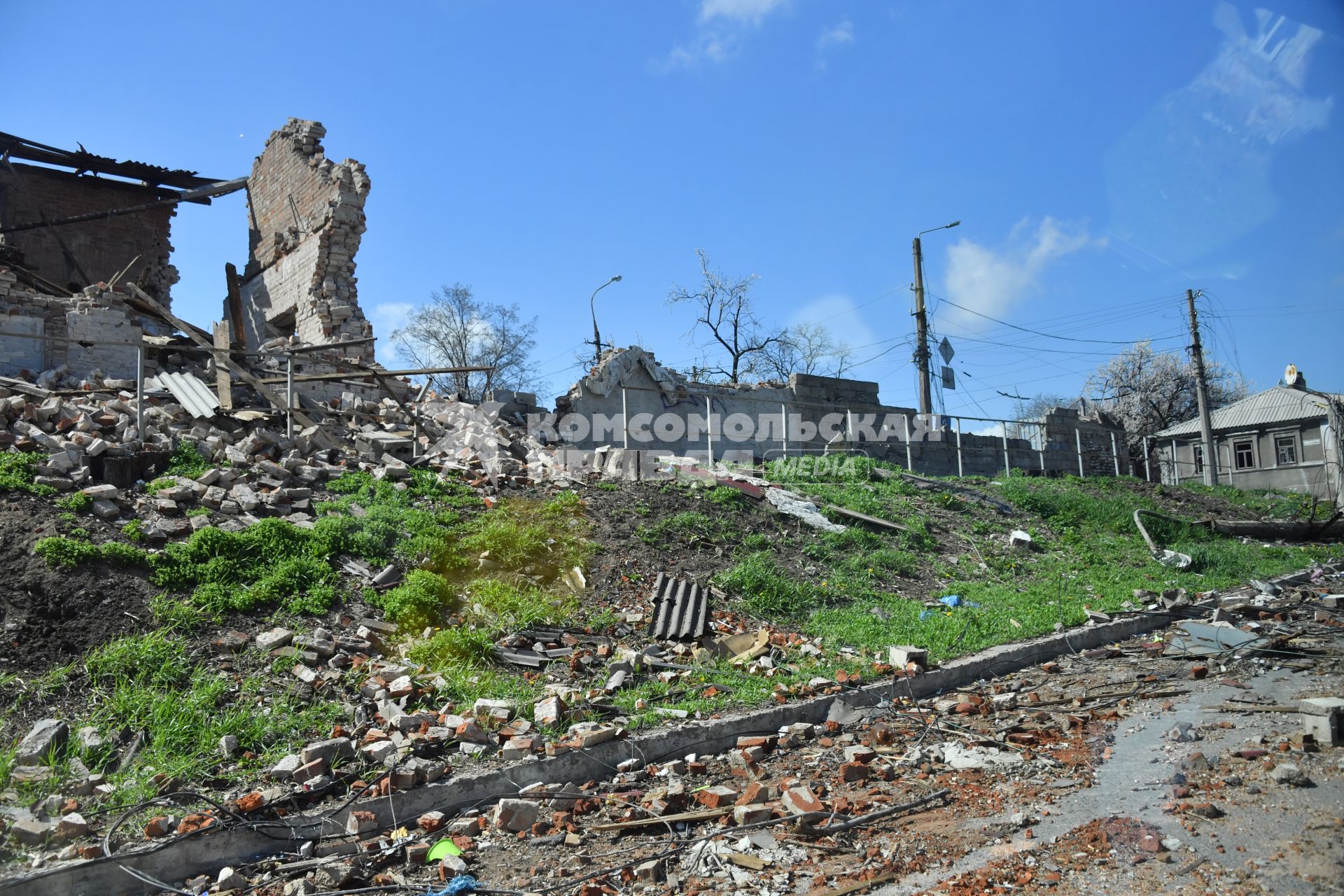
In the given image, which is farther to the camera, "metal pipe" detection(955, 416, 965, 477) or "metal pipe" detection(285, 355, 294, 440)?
"metal pipe" detection(955, 416, 965, 477)

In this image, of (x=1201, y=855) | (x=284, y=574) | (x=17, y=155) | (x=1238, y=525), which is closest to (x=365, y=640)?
(x=284, y=574)

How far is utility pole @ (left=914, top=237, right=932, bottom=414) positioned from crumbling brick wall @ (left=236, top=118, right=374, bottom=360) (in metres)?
14.1

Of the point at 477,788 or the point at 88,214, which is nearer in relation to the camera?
the point at 477,788

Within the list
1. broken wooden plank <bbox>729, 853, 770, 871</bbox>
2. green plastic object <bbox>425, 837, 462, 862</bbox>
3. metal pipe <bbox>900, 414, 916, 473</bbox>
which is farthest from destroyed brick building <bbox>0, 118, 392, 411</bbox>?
metal pipe <bbox>900, 414, 916, 473</bbox>

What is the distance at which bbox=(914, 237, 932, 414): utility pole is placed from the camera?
71.3ft

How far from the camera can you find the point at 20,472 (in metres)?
7.77

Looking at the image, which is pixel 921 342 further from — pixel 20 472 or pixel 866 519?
pixel 20 472

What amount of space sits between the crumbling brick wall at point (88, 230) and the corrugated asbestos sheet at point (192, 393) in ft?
34.6

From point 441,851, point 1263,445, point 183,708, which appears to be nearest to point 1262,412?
point 1263,445

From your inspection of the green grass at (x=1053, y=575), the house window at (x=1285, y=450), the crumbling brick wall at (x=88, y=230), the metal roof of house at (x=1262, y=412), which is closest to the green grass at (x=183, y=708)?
the green grass at (x=1053, y=575)

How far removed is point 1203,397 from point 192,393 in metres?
27.7

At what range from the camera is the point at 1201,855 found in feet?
10.9

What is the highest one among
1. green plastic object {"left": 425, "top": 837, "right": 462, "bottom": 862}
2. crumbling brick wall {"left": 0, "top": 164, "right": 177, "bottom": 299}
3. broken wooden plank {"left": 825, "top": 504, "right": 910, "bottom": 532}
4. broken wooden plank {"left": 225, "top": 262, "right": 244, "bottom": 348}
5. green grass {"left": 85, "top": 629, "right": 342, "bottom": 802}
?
crumbling brick wall {"left": 0, "top": 164, "right": 177, "bottom": 299}

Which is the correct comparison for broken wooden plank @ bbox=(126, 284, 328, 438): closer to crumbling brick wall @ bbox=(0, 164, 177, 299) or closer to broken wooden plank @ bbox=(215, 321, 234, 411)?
broken wooden plank @ bbox=(215, 321, 234, 411)
